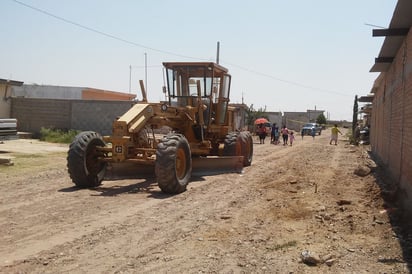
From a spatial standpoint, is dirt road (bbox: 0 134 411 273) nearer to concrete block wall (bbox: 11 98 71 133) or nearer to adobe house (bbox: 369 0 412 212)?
adobe house (bbox: 369 0 412 212)

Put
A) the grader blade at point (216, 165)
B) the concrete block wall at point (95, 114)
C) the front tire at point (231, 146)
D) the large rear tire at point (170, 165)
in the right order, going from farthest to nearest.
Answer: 1. the concrete block wall at point (95, 114)
2. the front tire at point (231, 146)
3. the grader blade at point (216, 165)
4. the large rear tire at point (170, 165)

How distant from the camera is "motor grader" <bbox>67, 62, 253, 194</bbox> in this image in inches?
385

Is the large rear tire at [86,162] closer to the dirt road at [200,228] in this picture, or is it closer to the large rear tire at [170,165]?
the dirt road at [200,228]

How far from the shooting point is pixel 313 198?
9195 mm

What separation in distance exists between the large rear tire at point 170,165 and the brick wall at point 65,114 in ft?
50.5

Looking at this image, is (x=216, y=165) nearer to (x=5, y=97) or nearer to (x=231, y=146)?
(x=231, y=146)

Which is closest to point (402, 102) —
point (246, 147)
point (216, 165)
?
point (216, 165)

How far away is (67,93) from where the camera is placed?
44.2m

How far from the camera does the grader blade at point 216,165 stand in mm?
12430

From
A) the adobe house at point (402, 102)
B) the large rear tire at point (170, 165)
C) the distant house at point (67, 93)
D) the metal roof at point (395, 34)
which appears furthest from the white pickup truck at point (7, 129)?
the distant house at point (67, 93)

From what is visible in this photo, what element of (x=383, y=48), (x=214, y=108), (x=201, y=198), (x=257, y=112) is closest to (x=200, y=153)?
(x=214, y=108)

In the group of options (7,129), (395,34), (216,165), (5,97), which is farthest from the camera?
(5,97)

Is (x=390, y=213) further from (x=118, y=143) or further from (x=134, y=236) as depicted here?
(x=118, y=143)

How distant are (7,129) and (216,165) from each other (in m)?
9.56
